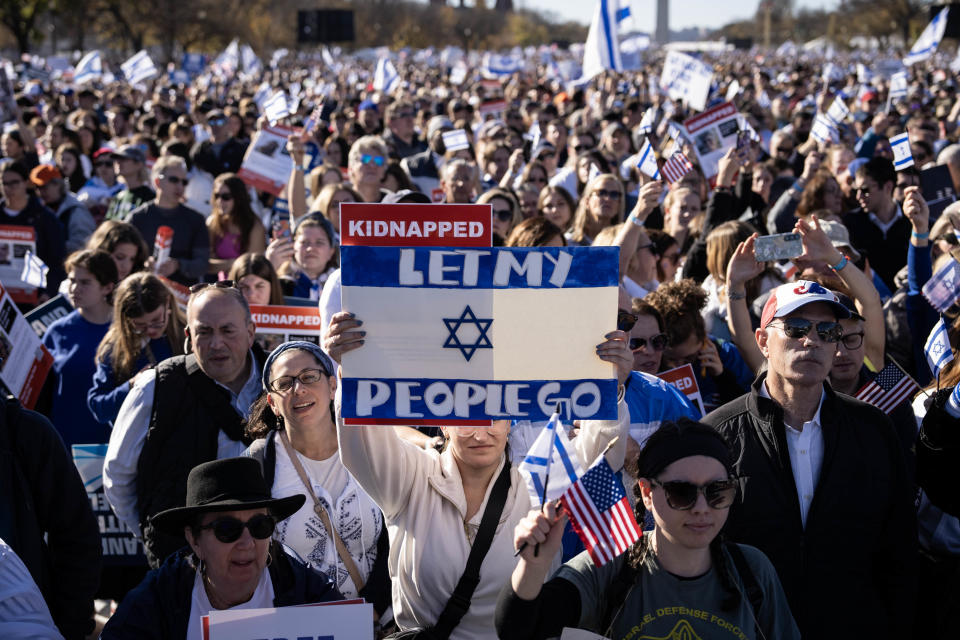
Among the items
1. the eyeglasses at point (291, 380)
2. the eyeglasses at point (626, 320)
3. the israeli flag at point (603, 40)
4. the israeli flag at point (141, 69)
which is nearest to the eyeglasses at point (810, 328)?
the eyeglasses at point (626, 320)

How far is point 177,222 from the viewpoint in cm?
851

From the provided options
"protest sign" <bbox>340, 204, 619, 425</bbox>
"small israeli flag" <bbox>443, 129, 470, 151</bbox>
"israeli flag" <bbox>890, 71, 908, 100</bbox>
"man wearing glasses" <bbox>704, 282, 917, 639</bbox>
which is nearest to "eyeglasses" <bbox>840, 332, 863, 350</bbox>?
"man wearing glasses" <bbox>704, 282, 917, 639</bbox>

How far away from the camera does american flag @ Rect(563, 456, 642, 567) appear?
2.72 m

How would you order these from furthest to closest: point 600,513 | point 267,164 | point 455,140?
point 455,140 < point 267,164 < point 600,513

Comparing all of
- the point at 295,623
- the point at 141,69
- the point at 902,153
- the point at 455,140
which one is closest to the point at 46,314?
the point at 295,623

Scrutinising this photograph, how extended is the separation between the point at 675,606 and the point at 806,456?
2.87 feet

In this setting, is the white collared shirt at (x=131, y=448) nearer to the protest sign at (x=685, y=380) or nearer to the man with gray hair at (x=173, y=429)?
the man with gray hair at (x=173, y=429)

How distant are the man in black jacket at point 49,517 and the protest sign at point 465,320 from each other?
1316mm

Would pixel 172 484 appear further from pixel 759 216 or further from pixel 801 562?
pixel 759 216

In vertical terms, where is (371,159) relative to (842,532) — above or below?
above

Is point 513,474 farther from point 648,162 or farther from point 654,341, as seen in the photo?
point 648,162

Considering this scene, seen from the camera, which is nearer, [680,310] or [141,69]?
[680,310]

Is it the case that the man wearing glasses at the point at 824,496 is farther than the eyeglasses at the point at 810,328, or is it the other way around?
the eyeglasses at the point at 810,328

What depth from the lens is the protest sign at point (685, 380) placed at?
4715 mm
